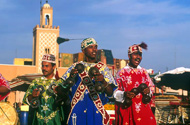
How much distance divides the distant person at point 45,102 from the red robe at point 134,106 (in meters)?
1.22

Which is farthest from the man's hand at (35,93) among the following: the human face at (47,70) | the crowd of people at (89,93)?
the human face at (47,70)

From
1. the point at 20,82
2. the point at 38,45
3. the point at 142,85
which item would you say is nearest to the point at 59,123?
the point at 142,85

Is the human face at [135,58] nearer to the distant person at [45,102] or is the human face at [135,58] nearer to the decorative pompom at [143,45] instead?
the decorative pompom at [143,45]

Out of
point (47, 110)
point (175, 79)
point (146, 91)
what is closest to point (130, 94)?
point (146, 91)

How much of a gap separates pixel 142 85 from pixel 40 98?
1.96m

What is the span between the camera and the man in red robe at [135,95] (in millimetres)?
9094

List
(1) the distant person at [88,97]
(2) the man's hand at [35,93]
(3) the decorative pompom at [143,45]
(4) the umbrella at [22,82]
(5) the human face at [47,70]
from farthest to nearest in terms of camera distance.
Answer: (4) the umbrella at [22,82], (3) the decorative pompom at [143,45], (5) the human face at [47,70], (2) the man's hand at [35,93], (1) the distant person at [88,97]

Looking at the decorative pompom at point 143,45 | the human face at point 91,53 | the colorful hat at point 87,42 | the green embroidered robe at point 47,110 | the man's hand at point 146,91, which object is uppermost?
the decorative pompom at point 143,45

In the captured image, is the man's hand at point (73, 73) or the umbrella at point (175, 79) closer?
the man's hand at point (73, 73)

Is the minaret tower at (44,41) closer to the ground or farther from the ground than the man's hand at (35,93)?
farther from the ground

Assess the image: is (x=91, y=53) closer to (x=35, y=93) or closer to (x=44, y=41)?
(x=35, y=93)

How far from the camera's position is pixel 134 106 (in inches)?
361

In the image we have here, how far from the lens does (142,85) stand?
348 inches

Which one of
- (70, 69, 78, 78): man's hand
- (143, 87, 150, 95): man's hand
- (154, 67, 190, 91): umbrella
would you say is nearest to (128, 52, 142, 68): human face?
(143, 87, 150, 95): man's hand
